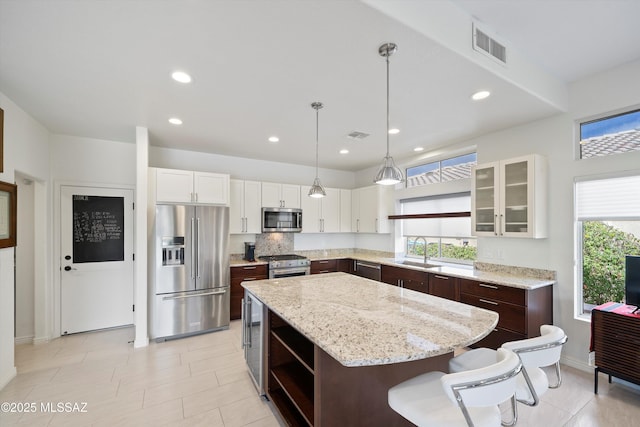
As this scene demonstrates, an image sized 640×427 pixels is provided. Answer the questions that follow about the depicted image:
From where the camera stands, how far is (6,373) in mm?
2617

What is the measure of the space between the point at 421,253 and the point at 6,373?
211 inches

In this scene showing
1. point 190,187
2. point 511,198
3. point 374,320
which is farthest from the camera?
point 190,187

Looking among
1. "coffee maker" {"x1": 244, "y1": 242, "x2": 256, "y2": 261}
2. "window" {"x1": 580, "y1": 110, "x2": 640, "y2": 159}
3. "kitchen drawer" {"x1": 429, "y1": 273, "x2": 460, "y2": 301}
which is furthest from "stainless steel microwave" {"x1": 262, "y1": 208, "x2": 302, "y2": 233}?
"window" {"x1": 580, "y1": 110, "x2": 640, "y2": 159}

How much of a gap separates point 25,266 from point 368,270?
4.85m

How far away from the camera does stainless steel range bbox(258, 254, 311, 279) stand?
178 inches

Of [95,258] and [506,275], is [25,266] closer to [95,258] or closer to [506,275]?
[95,258]

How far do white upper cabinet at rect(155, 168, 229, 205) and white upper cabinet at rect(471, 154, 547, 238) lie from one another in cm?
359

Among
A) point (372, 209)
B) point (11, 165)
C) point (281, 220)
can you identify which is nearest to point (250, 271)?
point (281, 220)

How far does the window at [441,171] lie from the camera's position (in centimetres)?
418

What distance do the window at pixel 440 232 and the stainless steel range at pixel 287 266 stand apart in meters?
1.97

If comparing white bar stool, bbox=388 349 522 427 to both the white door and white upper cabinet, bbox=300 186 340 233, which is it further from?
the white door

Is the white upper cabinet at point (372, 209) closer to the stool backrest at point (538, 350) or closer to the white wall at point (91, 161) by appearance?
the stool backrest at point (538, 350)

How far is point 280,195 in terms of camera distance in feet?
16.5

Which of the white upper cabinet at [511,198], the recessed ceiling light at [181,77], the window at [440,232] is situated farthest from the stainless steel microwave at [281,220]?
the white upper cabinet at [511,198]
